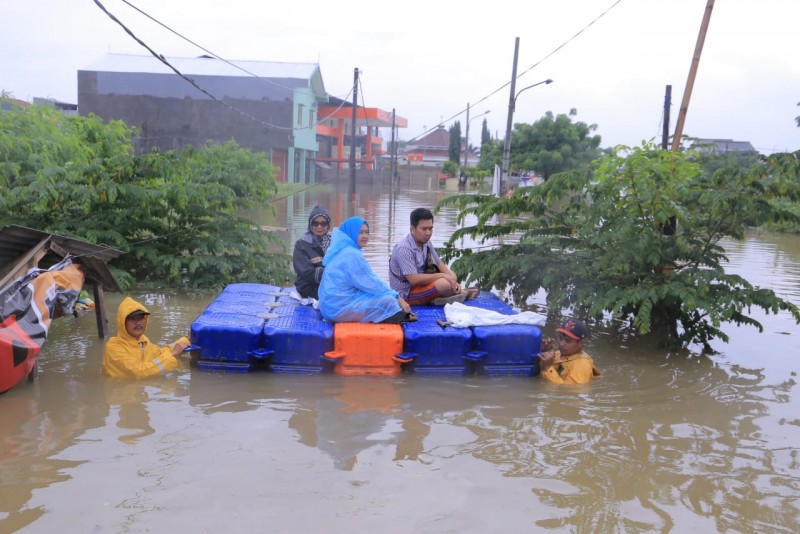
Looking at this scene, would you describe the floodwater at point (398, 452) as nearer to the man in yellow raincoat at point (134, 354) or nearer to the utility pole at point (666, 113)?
the man in yellow raincoat at point (134, 354)

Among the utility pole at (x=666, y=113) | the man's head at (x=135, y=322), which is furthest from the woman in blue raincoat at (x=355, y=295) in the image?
the utility pole at (x=666, y=113)

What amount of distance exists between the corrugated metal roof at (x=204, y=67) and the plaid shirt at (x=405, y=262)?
117 ft

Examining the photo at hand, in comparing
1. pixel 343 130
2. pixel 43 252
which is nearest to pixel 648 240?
pixel 43 252

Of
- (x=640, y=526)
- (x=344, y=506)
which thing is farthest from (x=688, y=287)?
(x=344, y=506)

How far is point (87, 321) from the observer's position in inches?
334

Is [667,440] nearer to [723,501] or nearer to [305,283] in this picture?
[723,501]

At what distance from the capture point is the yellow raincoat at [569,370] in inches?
258

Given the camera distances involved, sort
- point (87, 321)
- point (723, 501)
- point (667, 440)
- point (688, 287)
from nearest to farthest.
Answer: point (723, 501) → point (667, 440) → point (688, 287) → point (87, 321)

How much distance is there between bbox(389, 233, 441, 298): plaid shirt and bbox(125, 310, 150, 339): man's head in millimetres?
2625

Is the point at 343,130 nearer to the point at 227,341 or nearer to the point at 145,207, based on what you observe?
the point at 145,207

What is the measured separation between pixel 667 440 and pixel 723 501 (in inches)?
39.1

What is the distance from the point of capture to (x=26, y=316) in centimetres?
572

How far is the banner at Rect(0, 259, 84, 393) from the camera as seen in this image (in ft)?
17.9

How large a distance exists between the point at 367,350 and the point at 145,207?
5.06 meters
